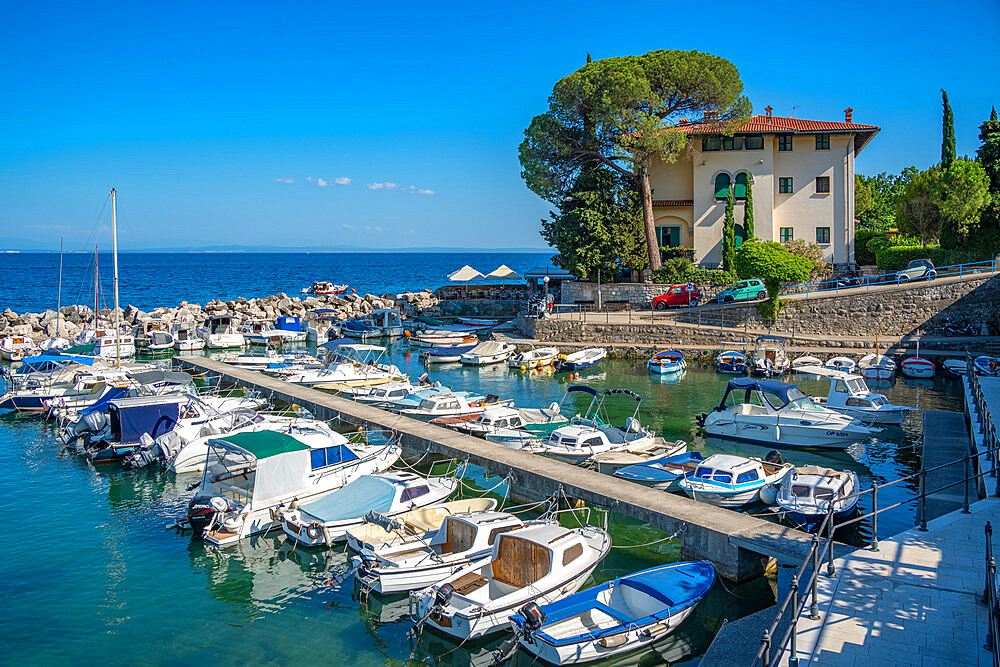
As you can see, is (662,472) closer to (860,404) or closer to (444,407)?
(444,407)

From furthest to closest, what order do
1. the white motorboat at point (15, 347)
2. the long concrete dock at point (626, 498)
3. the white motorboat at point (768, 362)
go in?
the white motorboat at point (15, 347) < the white motorboat at point (768, 362) < the long concrete dock at point (626, 498)

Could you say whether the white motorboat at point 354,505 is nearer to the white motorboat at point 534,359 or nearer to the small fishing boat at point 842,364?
the white motorboat at point 534,359

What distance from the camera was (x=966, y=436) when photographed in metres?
21.9

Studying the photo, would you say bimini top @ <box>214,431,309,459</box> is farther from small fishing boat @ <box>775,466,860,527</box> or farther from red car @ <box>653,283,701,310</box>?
red car @ <box>653,283,701,310</box>

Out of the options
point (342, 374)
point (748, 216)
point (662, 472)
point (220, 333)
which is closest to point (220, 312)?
point (220, 333)

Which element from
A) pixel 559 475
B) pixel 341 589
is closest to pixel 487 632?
pixel 341 589

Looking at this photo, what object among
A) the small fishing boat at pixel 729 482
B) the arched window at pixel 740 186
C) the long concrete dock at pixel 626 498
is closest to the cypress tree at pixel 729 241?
the arched window at pixel 740 186

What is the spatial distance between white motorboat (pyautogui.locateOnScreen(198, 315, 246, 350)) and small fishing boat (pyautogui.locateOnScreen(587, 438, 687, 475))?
122ft

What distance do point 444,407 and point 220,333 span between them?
3095 centimetres

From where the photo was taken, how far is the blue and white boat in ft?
37.4

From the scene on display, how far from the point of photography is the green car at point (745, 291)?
1781 inches

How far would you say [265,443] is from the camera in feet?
61.4

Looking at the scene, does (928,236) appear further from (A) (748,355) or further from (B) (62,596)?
(B) (62,596)

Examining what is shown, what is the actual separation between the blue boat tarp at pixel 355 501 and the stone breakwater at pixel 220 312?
4159 cm
